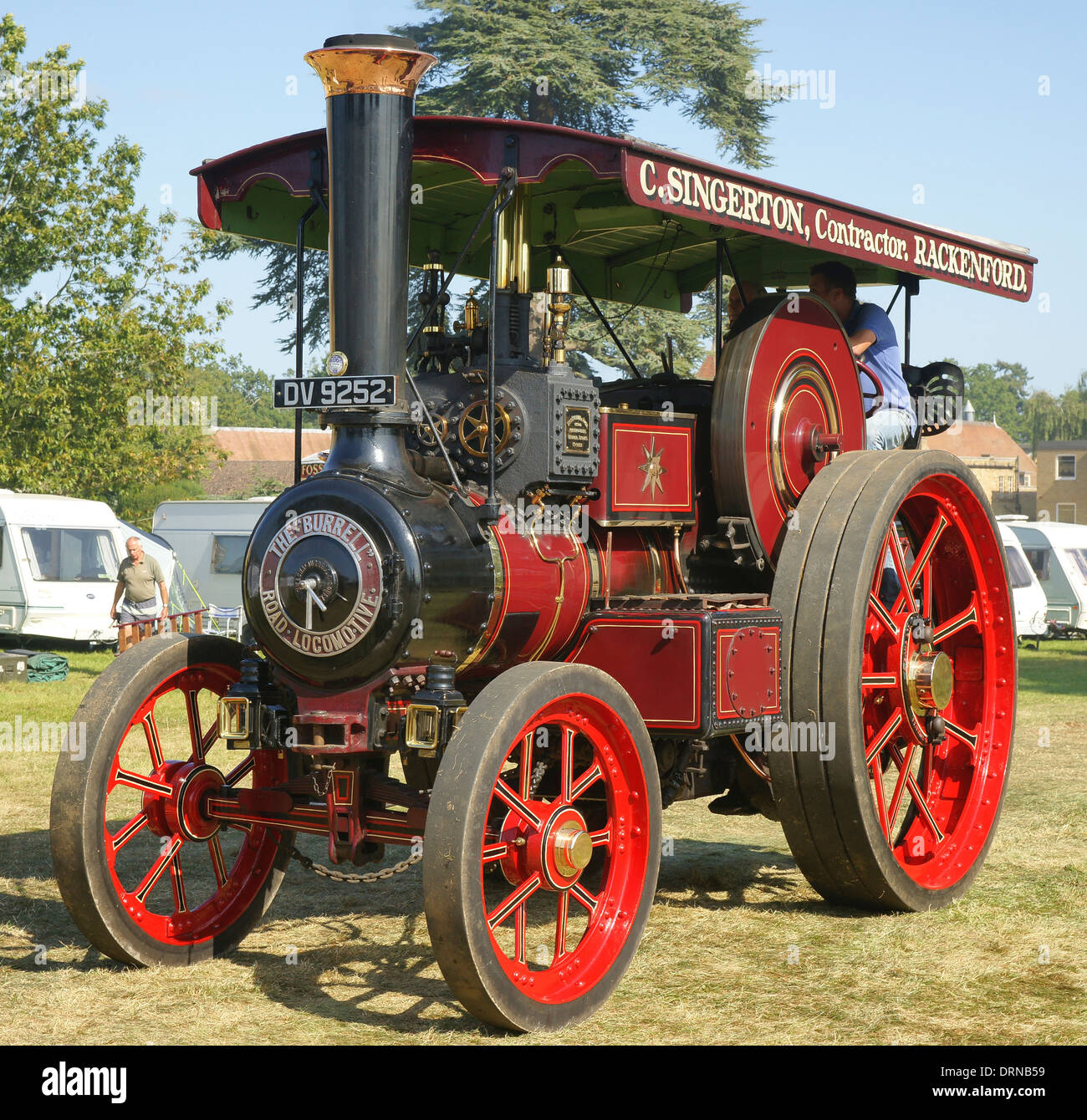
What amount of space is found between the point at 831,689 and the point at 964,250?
2.14 meters

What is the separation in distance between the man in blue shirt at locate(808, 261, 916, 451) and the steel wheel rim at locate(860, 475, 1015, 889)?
423 mm

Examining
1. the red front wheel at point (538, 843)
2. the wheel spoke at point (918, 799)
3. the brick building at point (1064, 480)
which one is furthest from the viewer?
the brick building at point (1064, 480)

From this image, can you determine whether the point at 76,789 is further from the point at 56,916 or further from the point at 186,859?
the point at 186,859

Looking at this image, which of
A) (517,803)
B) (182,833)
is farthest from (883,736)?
(182,833)

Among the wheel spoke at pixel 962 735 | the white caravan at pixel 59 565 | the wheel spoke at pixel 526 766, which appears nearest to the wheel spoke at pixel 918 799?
the wheel spoke at pixel 962 735

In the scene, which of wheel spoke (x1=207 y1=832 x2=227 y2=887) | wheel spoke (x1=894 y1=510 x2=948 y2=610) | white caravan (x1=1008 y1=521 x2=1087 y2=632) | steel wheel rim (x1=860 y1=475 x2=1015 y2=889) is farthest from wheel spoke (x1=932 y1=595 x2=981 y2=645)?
white caravan (x1=1008 y1=521 x2=1087 y2=632)

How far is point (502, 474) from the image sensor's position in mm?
4703

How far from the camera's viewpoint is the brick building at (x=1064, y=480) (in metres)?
53.5

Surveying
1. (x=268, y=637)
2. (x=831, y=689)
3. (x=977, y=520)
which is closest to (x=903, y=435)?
(x=977, y=520)

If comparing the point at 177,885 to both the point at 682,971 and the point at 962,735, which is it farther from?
the point at 962,735

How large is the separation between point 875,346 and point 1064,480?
2012 inches

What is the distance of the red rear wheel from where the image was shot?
5.10 meters

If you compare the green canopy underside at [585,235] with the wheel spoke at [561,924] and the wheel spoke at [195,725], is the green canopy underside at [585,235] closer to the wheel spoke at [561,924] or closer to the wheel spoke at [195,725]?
the wheel spoke at [195,725]

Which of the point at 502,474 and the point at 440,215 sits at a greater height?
the point at 440,215
